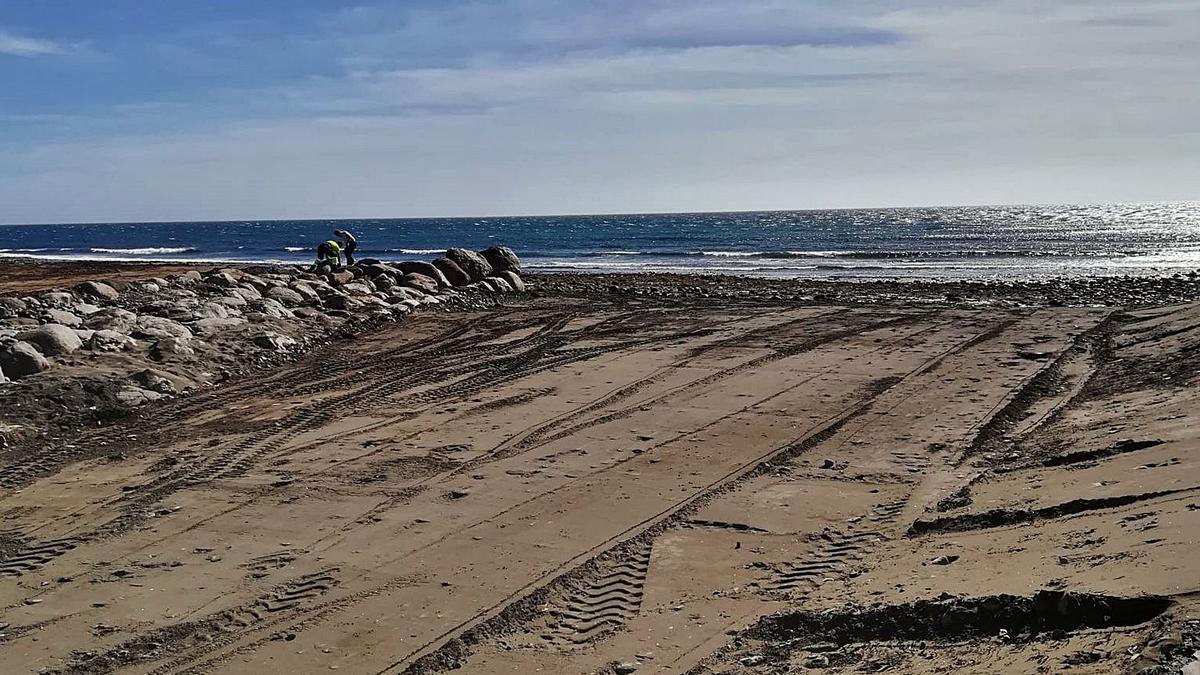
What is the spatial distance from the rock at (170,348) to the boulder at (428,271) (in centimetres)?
954

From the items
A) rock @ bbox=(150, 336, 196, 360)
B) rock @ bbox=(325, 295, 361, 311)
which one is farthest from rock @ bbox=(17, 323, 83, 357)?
rock @ bbox=(325, 295, 361, 311)

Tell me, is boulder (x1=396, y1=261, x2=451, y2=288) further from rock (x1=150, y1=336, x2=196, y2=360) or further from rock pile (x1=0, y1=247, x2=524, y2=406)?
rock (x1=150, y1=336, x2=196, y2=360)

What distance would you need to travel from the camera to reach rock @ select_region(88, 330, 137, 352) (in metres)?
11.9

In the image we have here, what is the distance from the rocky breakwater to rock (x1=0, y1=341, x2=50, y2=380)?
0.01 metres

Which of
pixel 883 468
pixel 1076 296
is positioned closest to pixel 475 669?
pixel 883 468

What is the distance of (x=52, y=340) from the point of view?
11.5 meters

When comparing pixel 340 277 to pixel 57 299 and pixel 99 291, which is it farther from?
pixel 57 299

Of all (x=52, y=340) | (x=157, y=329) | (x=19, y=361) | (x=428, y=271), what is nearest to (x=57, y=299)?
(x=157, y=329)

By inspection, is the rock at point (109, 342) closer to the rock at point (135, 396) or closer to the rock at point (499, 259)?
the rock at point (135, 396)

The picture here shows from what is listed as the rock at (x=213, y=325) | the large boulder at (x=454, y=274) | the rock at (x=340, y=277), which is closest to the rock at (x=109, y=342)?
the rock at (x=213, y=325)

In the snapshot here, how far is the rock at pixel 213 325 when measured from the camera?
45.1 feet

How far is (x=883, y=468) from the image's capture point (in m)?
7.45

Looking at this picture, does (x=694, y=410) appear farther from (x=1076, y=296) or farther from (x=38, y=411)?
(x=1076, y=296)

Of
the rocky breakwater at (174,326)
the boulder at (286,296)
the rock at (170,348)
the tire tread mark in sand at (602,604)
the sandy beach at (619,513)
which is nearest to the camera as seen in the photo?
the sandy beach at (619,513)
